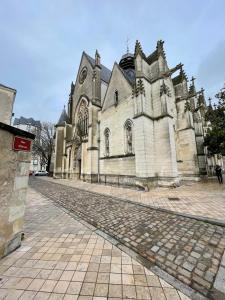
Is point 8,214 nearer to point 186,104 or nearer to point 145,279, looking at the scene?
point 145,279

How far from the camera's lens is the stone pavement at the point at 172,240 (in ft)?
7.65

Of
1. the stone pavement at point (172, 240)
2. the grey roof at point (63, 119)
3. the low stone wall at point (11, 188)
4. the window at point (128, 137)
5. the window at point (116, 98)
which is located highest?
the grey roof at point (63, 119)

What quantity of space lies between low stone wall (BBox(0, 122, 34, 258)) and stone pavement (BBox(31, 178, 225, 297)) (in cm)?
214

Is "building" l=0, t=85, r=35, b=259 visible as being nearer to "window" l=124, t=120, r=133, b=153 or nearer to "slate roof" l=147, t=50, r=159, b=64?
"window" l=124, t=120, r=133, b=153

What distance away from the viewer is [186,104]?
585 inches

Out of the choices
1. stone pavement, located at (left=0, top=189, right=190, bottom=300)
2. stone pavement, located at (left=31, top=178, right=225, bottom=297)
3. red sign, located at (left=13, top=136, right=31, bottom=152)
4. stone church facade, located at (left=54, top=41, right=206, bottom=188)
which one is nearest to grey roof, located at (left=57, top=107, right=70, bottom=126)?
stone church facade, located at (left=54, top=41, right=206, bottom=188)

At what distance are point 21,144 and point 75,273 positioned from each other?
2561 mm

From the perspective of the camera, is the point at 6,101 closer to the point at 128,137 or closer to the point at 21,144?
the point at 128,137

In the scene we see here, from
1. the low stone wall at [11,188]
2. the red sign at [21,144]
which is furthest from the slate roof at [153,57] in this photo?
the low stone wall at [11,188]

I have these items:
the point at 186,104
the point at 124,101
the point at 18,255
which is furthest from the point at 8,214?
the point at 186,104

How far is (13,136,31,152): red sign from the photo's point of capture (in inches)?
113

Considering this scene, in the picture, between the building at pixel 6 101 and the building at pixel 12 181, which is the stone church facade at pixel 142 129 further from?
the building at pixel 12 181

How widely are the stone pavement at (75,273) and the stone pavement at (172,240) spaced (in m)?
0.38

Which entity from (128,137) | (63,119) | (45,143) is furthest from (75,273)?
(45,143)
